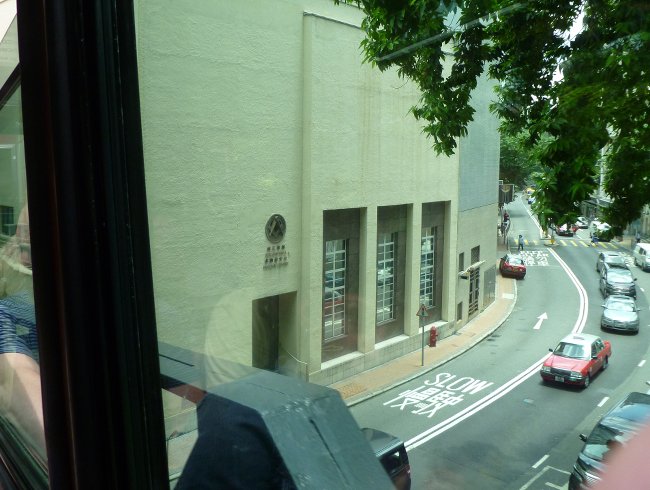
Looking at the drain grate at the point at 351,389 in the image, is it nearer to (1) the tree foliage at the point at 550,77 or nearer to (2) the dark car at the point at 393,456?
(2) the dark car at the point at 393,456

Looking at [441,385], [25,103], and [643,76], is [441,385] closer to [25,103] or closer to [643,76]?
[643,76]

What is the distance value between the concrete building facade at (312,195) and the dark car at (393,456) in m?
0.12

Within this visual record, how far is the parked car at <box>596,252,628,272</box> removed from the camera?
78 centimetres

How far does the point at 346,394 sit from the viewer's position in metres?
0.96

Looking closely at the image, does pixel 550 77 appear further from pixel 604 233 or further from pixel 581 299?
pixel 581 299

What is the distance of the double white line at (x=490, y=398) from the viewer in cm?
79

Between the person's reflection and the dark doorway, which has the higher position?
the dark doorway

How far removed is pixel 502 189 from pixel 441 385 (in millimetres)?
282

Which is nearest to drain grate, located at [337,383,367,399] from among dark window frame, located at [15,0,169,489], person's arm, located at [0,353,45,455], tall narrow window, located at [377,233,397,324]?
tall narrow window, located at [377,233,397,324]

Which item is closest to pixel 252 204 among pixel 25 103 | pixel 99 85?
pixel 99 85

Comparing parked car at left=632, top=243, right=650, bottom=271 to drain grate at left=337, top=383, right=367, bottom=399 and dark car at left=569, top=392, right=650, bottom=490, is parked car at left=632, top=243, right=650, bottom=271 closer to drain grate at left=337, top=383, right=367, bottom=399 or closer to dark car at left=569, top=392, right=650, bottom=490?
dark car at left=569, top=392, right=650, bottom=490

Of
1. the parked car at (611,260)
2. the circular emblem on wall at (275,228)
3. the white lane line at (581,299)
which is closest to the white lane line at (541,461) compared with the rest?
the white lane line at (581,299)

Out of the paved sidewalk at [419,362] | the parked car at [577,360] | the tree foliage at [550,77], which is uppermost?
the tree foliage at [550,77]

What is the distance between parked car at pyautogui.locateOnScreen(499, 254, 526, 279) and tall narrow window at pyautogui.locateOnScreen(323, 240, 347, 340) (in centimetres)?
24
